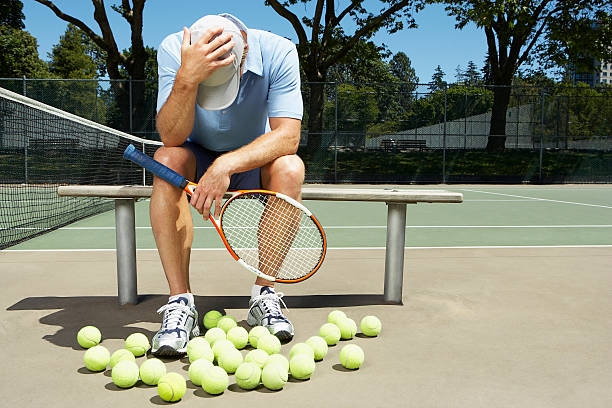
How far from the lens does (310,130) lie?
16391 mm

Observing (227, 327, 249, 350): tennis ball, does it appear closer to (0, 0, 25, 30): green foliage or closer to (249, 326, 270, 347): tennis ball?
(249, 326, 270, 347): tennis ball

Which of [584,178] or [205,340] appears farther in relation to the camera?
[584,178]

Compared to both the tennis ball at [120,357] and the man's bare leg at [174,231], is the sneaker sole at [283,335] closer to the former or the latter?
the man's bare leg at [174,231]

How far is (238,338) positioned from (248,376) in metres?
0.43

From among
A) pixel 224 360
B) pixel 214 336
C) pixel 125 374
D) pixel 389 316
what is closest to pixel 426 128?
pixel 389 316

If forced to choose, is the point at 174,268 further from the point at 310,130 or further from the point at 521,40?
the point at 521,40

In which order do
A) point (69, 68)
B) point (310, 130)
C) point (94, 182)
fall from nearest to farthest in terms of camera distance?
point (94, 182) → point (310, 130) → point (69, 68)

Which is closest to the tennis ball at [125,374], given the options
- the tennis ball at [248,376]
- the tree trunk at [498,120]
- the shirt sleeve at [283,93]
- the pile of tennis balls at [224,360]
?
the pile of tennis balls at [224,360]

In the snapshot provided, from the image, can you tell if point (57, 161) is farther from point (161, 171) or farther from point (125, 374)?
point (125, 374)

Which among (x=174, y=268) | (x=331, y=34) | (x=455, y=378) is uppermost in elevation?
(x=331, y=34)

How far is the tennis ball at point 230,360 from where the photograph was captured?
2.15m

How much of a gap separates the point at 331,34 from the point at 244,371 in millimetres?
17637

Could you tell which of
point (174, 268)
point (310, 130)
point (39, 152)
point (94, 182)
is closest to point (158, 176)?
point (174, 268)

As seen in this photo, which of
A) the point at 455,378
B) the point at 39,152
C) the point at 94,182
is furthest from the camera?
the point at 39,152
